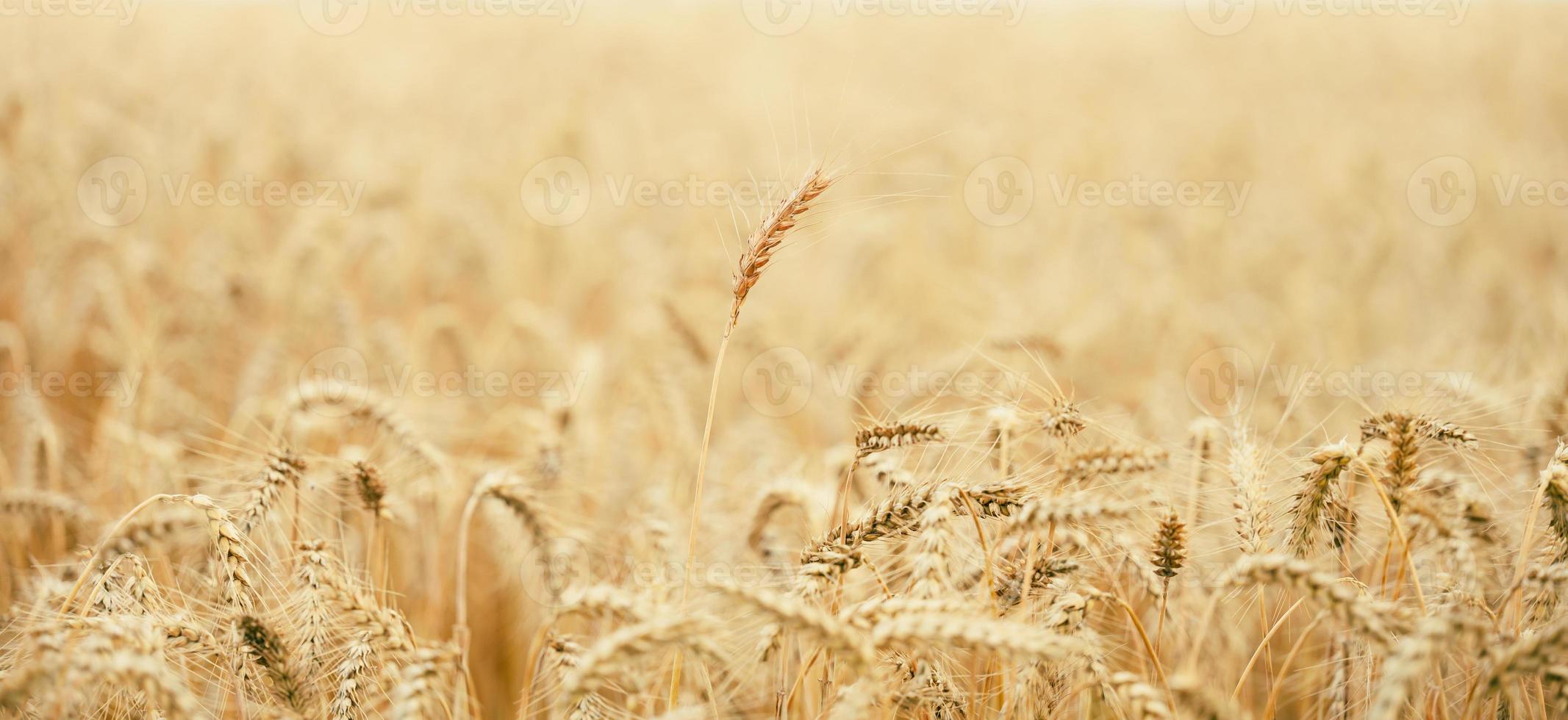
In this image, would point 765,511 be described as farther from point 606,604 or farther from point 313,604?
point 313,604

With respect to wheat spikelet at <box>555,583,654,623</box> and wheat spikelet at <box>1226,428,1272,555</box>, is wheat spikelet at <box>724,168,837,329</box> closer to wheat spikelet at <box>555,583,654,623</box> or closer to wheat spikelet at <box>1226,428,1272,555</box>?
wheat spikelet at <box>555,583,654,623</box>

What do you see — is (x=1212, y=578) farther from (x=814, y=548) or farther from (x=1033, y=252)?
(x=1033, y=252)

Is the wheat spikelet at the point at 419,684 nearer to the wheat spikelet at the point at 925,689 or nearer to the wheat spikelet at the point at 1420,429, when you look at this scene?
the wheat spikelet at the point at 925,689

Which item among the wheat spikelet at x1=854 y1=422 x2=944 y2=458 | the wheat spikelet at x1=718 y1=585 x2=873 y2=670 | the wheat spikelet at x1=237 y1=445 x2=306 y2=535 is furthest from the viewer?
the wheat spikelet at x1=237 y1=445 x2=306 y2=535

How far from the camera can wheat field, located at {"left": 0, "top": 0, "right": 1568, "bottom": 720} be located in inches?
54.2

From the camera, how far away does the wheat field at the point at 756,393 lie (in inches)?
54.2

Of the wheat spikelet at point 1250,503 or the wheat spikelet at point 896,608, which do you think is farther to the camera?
the wheat spikelet at point 1250,503

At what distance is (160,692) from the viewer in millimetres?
1045

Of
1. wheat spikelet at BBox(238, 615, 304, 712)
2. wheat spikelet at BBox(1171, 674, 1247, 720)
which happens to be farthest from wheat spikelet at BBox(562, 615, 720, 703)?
wheat spikelet at BBox(1171, 674, 1247, 720)

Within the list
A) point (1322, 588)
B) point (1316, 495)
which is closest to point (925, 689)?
point (1322, 588)

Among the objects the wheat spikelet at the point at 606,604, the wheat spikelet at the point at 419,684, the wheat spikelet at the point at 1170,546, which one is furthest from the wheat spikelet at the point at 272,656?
the wheat spikelet at the point at 1170,546

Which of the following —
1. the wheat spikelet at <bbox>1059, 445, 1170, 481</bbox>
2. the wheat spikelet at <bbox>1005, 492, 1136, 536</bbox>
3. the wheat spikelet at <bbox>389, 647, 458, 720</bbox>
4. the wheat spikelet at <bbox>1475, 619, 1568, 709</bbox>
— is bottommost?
the wheat spikelet at <bbox>389, 647, 458, 720</bbox>

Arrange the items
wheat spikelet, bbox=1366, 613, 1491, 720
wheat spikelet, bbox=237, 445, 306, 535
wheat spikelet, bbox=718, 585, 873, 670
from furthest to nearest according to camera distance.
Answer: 1. wheat spikelet, bbox=237, 445, 306, 535
2. wheat spikelet, bbox=718, 585, 873, 670
3. wheat spikelet, bbox=1366, 613, 1491, 720

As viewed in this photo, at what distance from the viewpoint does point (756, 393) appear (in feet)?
13.2
